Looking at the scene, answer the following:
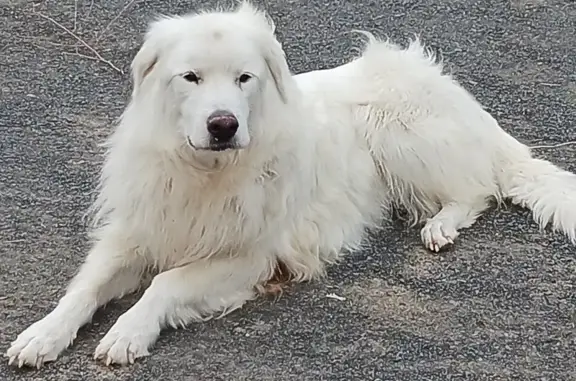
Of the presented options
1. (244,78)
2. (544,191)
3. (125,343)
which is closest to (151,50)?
(244,78)

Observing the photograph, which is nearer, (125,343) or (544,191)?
(125,343)

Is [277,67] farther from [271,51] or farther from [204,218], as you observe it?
[204,218]

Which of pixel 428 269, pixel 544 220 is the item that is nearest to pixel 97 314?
pixel 428 269

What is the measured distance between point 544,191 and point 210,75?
70.4 inches

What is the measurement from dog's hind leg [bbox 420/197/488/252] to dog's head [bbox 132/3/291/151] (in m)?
1.04

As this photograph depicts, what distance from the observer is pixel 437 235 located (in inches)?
158

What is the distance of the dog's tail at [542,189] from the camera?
4109 mm

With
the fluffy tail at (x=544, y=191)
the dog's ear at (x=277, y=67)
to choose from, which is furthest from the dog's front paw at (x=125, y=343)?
the fluffy tail at (x=544, y=191)

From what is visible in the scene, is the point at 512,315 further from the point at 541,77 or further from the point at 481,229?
the point at 541,77

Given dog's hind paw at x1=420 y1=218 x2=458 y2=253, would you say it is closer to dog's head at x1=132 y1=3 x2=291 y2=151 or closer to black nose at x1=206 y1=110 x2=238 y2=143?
dog's head at x1=132 y1=3 x2=291 y2=151

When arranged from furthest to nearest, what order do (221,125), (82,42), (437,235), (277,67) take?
(82,42) → (437,235) → (277,67) → (221,125)

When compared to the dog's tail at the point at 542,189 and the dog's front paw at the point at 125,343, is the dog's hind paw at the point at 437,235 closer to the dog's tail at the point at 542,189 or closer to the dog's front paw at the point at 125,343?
the dog's tail at the point at 542,189

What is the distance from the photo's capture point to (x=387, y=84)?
14.1 feet

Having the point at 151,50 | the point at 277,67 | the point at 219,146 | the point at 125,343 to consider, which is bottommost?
the point at 125,343
